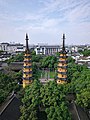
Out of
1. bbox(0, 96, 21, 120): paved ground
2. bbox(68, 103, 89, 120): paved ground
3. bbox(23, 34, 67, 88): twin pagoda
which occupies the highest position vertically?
bbox(23, 34, 67, 88): twin pagoda

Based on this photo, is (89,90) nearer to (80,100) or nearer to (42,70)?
(80,100)

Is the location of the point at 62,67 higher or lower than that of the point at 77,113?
higher

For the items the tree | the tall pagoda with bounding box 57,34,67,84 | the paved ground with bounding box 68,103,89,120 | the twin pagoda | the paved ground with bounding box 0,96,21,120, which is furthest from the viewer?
the tall pagoda with bounding box 57,34,67,84

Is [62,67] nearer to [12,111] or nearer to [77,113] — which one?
[77,113]

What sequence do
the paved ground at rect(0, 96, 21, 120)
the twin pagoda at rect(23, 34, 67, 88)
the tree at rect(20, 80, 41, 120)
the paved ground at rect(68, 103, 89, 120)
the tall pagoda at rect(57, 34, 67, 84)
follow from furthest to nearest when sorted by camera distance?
the tall pagoda at rect(57, 34, 67, 84)
the twin pagoda at rect(23, 34, 67, 88)
the paved ground at rect(68, 103, 89, 120)
the paved ground at rect(0, 96, 21, 120)
the tree at rect(20, 80, 41, 120)

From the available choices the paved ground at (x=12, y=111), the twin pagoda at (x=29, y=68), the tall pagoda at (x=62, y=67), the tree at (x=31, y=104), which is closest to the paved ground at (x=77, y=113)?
the tree at (x=31, y=104)

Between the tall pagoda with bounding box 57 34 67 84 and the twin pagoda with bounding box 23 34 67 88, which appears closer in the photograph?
the twin pagoda with bounding box 23 34 67 88

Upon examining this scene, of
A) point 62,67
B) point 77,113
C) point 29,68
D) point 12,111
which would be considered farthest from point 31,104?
point 62,67

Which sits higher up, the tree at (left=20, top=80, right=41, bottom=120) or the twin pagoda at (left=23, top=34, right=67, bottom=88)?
the twin pagoda at (left=23, top=34, right=67, bottom=88)

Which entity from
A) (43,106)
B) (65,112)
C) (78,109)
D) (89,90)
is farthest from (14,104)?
(89,90)

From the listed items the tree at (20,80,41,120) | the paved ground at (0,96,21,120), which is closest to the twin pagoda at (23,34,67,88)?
the tree at (20,80,41,120)

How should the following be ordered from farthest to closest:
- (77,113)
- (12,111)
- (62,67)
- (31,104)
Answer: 1. (62,67)
2. (77,113)
3. (31,104)
4. (12,111)

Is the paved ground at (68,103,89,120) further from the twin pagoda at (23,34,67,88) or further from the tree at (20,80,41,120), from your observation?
the twin pagoda at (23,34,67,88)
